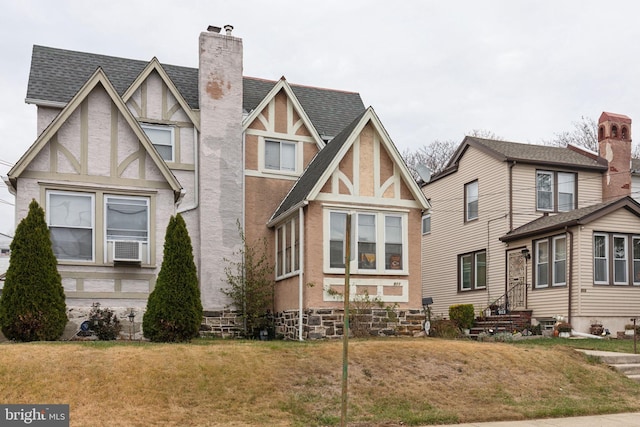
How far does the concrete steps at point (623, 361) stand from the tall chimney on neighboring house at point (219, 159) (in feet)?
33.3

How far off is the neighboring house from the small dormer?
4cm

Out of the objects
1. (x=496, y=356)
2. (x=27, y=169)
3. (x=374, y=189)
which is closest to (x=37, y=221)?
(x=27, y=169)

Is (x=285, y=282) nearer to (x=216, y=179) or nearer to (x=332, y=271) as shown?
(x=332, y=271)

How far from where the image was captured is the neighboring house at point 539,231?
21.6 meters

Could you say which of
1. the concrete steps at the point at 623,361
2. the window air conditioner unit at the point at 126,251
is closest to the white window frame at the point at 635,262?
the concrete steps at the point at 623,361

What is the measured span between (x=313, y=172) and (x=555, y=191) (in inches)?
454

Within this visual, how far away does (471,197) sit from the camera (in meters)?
27.7

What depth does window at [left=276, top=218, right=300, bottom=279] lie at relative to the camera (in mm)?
18156

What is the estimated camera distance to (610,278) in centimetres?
2181

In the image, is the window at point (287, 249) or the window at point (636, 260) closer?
the window at point (287, 249)

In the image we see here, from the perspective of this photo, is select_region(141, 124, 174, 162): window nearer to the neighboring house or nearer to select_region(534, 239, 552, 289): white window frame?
the neighboring house

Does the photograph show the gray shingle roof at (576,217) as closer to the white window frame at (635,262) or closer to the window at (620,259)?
the white window frame at (635,262)

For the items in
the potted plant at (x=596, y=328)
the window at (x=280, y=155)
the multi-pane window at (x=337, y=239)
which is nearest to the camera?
the multi-pane window at (x=337, y=239)

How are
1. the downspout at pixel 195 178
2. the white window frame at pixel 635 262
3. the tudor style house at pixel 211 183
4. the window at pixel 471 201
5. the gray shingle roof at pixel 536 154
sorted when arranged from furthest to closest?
1. the window at pixel 471 201
2. the gray shingle roof at pixel 536 154
3. the white window frame at pixel 635 262
4. the downspout at pixel 195 178
5. the tudor style house at pixel 211 183
